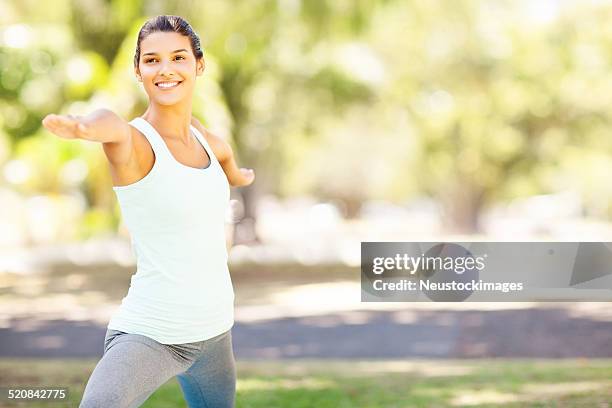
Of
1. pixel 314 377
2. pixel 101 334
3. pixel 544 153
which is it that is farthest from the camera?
pixel 544 153

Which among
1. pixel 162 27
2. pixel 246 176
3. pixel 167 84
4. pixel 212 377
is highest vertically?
pixel 162 27

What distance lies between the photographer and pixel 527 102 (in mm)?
A: 24797

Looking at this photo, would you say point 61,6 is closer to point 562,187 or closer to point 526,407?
point 526,407

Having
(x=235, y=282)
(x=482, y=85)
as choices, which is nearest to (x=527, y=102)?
(x=482, y=85)

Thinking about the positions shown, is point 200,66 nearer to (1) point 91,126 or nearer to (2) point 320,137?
(1) point 91,126

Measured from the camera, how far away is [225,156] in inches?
118

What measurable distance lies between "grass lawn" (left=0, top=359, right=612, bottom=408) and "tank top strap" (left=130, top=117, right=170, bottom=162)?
131 inches

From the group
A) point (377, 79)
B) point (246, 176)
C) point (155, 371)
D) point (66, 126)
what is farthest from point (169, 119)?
point (377, 79)

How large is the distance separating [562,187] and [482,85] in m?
26.8

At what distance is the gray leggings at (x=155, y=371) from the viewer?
89.9 inches

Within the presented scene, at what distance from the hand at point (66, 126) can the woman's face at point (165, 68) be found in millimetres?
445

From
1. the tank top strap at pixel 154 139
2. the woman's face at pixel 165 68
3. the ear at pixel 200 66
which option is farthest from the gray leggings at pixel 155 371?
the ear at pixel 200 66

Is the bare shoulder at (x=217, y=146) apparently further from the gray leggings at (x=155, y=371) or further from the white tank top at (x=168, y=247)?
the gray leggings at (x=155, y=371)

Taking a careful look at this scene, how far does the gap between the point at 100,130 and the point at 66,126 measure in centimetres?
9
